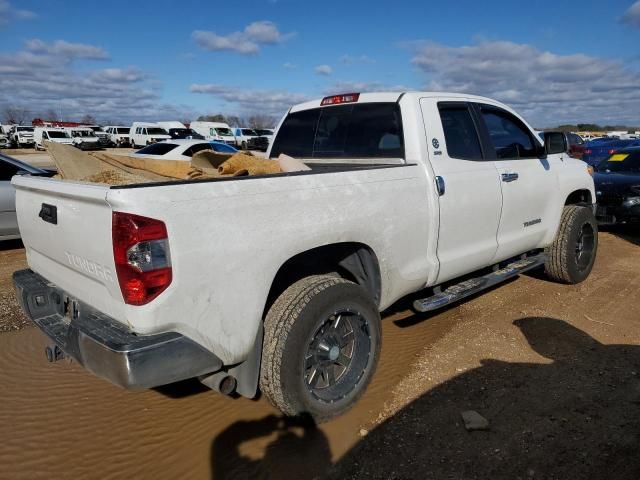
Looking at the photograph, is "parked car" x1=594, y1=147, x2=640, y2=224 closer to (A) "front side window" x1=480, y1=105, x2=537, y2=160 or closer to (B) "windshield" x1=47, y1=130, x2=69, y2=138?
Result: (A) "front side window" x1=480, y1=105, x2=537, y2=160

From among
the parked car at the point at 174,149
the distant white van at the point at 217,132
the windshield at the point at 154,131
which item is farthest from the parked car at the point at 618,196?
the windshield at the point at 154,131

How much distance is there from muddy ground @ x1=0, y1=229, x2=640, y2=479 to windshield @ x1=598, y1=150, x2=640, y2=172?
20.8ft

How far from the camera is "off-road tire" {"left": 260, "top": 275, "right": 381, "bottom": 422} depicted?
274 centimetres

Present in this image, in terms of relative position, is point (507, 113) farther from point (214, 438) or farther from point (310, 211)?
point (214, 438)

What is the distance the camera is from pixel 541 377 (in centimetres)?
362

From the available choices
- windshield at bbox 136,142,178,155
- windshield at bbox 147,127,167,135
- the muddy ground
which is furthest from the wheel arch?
windshield at bbox 147,127,167,135

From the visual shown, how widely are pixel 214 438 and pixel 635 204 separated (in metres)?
8.01

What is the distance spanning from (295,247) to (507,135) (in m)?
2.94

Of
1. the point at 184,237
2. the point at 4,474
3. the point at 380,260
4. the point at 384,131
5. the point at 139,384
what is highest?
the point at 384,131

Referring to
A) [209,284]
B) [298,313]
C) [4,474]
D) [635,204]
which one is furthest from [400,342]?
[635,204]

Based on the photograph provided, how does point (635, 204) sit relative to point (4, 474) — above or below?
above

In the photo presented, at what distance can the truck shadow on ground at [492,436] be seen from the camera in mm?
2660

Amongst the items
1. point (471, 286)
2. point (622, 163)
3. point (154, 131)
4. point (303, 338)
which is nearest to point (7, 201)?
point (303, 338)

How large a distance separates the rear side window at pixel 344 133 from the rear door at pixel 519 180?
3.24 ft
